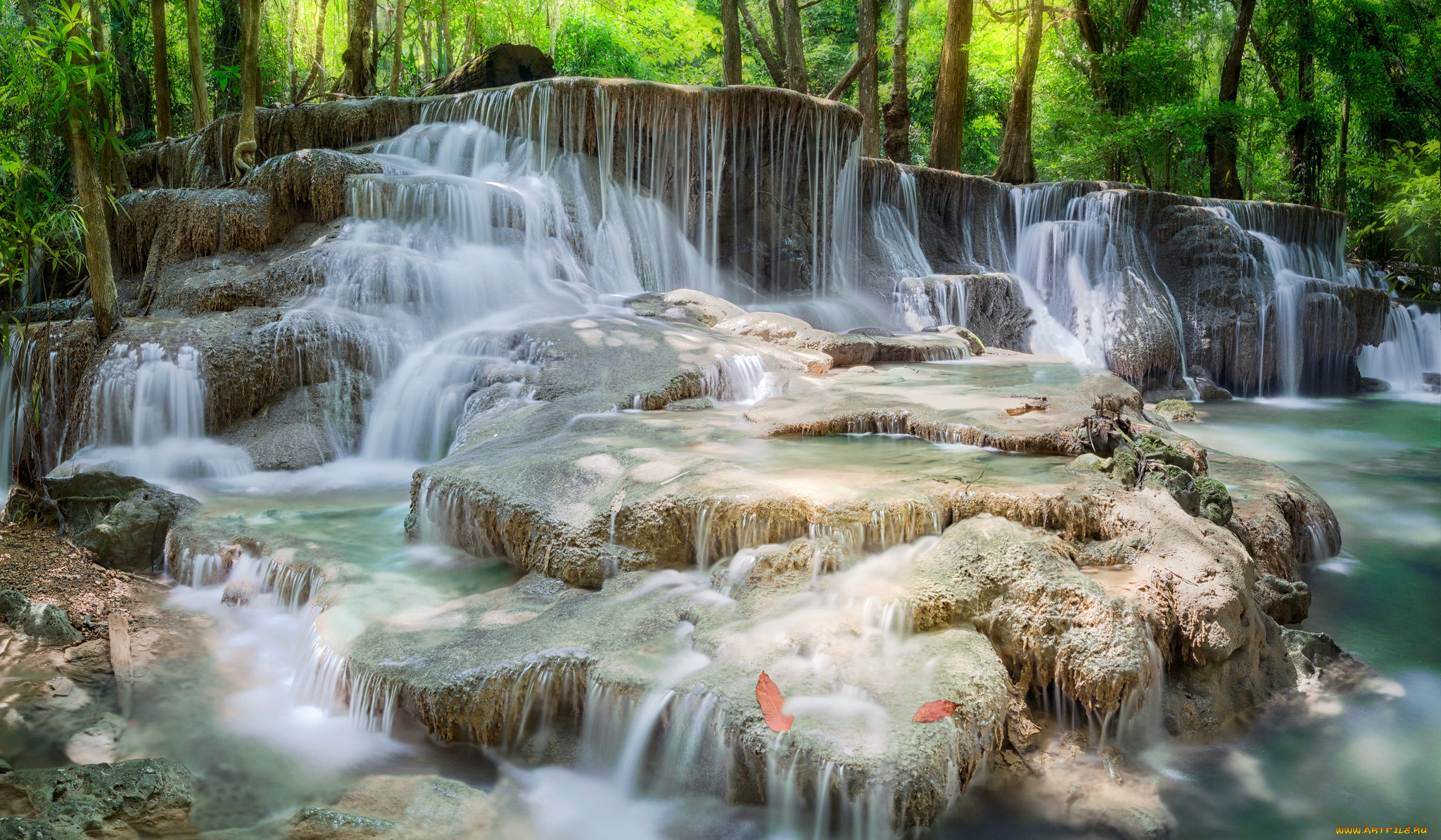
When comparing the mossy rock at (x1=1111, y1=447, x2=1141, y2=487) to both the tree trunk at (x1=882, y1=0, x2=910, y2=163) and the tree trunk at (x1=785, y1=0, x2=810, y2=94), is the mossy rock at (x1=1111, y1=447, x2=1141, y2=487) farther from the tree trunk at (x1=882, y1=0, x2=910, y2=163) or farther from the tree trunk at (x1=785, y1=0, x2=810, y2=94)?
the tree trunk at (x1=882, y1=0, x2=910, y2=163)

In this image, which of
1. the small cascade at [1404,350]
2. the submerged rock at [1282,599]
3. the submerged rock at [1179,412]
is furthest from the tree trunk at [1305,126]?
the submerged rock at [1282,599]

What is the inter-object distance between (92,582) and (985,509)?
446 centimetres

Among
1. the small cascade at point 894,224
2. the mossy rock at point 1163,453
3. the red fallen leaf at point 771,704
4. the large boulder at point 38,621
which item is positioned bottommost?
the large boulder at point 38,621

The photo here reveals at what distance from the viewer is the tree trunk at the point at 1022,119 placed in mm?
15078

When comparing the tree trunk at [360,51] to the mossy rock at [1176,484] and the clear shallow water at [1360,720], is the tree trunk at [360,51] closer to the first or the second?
the mossy rock at [1176,484]

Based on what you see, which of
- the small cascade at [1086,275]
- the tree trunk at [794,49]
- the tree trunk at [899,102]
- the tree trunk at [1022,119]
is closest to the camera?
the small cascade at [1086,275]

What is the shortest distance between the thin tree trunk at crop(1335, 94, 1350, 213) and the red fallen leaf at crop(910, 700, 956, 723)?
18738 mm

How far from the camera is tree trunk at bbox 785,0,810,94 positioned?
51.3ft

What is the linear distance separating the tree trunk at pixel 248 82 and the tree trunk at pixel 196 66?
5.41ft

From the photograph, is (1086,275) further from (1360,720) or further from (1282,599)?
(1360,720)

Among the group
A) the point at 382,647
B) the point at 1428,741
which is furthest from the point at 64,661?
the point at 1428,741

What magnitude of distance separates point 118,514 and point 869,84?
14.7m

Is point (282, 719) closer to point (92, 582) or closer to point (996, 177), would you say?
point (92, 582)

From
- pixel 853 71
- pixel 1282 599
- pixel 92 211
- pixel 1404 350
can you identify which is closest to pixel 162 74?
pixel 92 211
